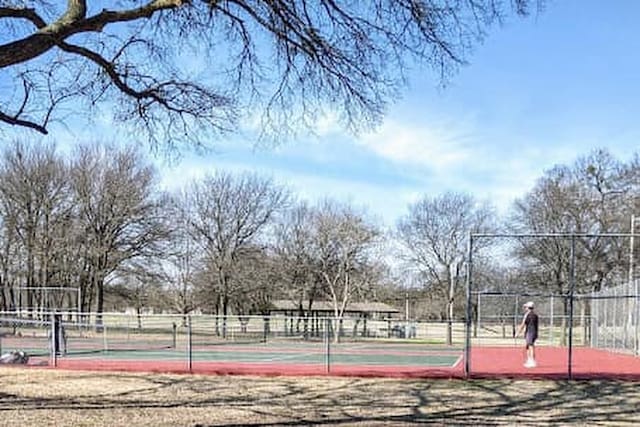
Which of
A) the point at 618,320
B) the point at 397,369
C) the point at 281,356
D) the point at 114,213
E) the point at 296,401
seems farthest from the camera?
the point at 114,213

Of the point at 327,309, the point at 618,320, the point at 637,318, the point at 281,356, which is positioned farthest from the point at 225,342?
the point at 327,309

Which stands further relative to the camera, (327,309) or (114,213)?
(327,309)

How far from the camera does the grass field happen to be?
418 inches

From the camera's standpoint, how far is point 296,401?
42.1 ft

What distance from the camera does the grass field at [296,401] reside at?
10617mm

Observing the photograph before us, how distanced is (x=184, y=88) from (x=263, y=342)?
1017 inches

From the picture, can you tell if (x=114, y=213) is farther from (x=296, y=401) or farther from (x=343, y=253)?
(x=296, y=401)

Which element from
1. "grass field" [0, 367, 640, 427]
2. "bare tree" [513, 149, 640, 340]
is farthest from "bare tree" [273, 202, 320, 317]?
"grass field" [0, 367, 640, 427]

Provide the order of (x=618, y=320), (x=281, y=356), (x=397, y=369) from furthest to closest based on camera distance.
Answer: (x=618, y=320) < (x=281, y=356) < (x=397, y=369)

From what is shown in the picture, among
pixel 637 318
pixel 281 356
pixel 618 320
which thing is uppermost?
pixel 637 318

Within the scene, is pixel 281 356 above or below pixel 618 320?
below

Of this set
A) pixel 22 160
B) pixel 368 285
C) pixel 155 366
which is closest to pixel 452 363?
pixel 155 366

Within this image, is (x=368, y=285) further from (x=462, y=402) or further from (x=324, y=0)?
(x=324, y=0)

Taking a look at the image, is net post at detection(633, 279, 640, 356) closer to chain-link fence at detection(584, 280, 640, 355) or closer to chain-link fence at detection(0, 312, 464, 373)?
chain-link fence at detection(584, 280, 640, 355)
